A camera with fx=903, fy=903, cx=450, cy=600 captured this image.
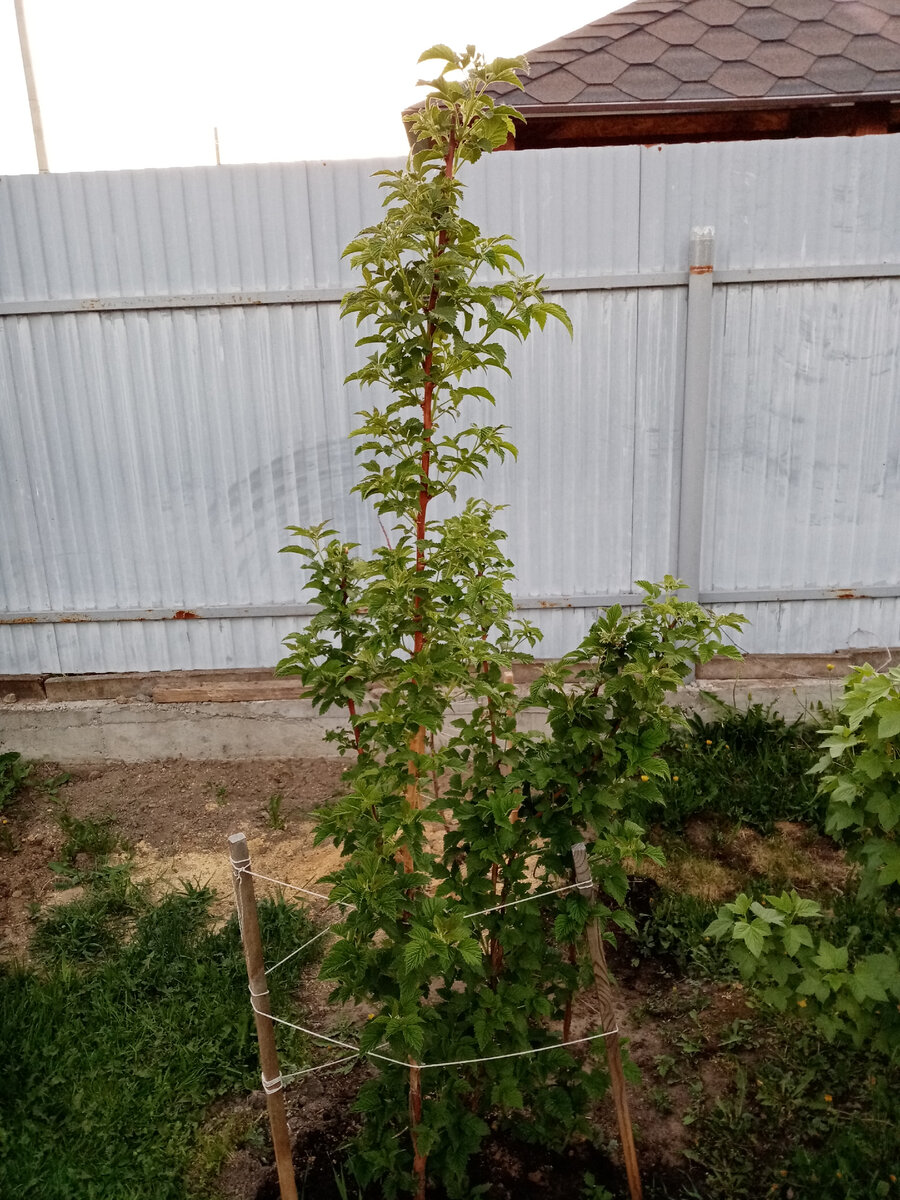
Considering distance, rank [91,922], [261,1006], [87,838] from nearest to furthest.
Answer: [261,1006], [91,922], [87,838]

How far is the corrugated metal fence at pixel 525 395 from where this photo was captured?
13.7ft

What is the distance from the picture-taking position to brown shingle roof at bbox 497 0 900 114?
4789mm

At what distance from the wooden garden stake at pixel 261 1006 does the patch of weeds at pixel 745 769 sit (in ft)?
6.96

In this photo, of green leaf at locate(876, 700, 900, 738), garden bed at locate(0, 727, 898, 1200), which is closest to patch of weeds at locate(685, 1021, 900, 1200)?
garden bed at locate(0, 727, 898, 1200)

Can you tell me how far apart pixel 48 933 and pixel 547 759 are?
2.39 m

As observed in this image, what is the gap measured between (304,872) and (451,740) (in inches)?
80.9

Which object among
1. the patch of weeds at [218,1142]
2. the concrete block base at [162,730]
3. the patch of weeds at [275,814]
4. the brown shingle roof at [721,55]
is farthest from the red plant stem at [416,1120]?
the brown shingle roof at [721,55]

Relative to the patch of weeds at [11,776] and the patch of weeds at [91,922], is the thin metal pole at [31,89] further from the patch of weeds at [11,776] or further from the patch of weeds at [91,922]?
the patch of weeds at [91,922]

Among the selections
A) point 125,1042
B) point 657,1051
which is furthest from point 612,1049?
point 125,1042

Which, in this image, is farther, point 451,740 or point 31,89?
point 31,89

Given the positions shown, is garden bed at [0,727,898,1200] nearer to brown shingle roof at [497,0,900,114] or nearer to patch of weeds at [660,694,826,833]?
patch of weeds at [660,694,826,833]

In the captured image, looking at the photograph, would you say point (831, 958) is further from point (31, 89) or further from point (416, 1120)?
point (31, 89)

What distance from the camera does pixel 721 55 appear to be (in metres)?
5.04

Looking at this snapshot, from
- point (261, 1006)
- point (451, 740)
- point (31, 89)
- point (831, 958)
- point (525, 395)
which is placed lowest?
point (261, 1006)
